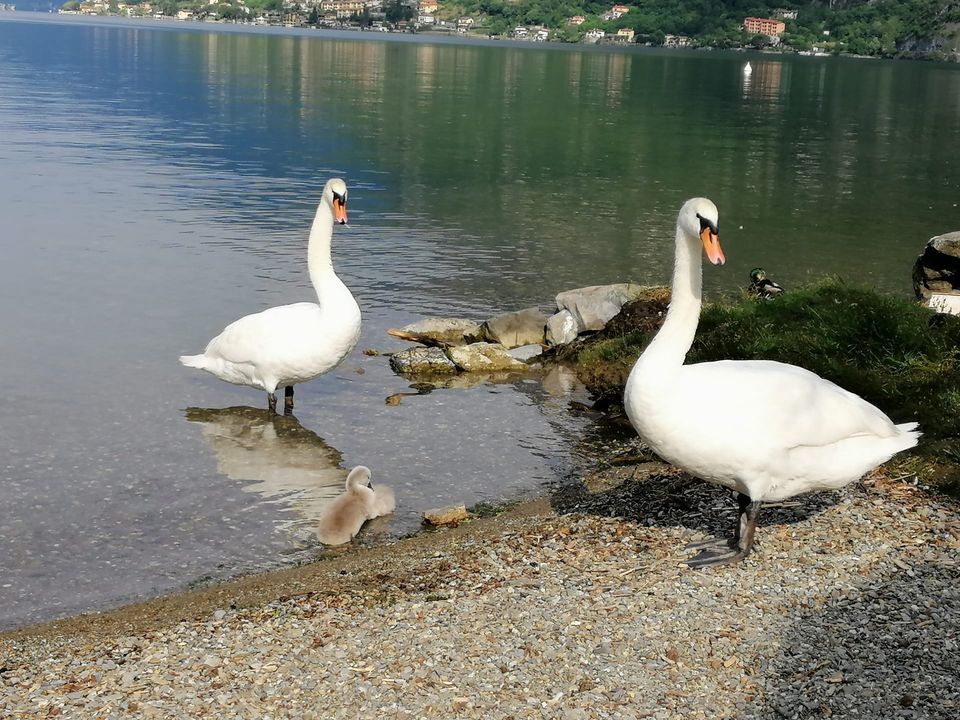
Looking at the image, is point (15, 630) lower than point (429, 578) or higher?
lower

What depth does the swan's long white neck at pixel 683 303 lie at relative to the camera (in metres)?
7.61

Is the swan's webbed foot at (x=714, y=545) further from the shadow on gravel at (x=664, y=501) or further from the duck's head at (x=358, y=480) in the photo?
the duck's head at (x=358, y=480)

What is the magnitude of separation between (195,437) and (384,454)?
2118 millimetres

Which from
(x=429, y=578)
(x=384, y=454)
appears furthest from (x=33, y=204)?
(x=429, y=578)

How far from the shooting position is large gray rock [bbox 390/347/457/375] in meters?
15.0

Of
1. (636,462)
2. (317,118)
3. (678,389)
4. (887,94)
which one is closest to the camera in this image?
(678,389)

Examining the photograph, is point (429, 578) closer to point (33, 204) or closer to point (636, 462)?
point (636, 462)

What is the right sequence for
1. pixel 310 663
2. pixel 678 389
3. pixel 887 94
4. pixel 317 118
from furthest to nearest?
1. pixel 887 94
2. pixel 317 118
3. pixel 678 389
4. pixel 310 663

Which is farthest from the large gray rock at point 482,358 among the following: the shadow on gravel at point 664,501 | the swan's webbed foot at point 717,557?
the swan's webbed foot at point 717,557

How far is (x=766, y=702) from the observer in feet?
19.7

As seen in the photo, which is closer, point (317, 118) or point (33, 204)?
point (33, 204)

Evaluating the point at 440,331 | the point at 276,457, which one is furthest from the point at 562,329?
the point at 276,457

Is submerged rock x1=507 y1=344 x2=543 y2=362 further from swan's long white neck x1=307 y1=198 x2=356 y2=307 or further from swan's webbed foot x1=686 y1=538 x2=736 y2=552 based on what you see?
swan's webbed foot x1=686 y1=538 x2=736 y2=552

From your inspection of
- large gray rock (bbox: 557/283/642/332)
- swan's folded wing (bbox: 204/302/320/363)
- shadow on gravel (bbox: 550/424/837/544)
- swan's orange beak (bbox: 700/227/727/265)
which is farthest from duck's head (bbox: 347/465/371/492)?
large gray rock (bbox: 557/283/642/332)
